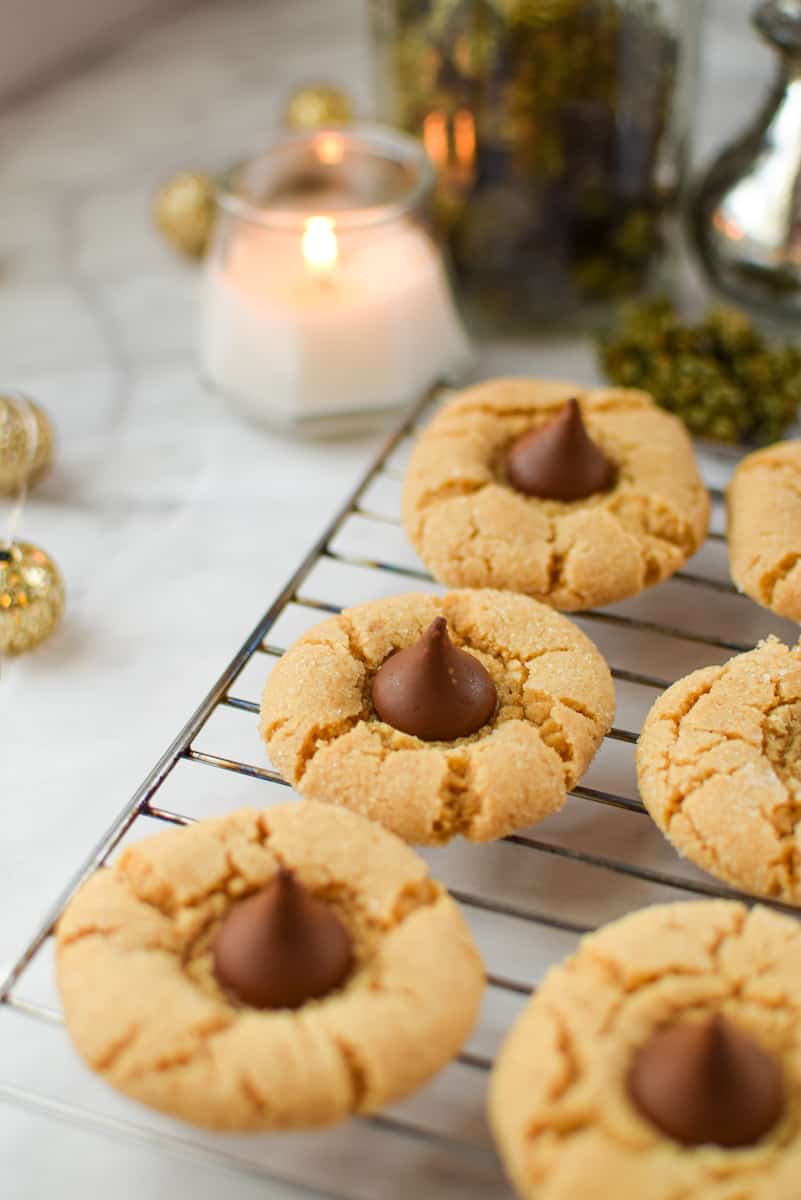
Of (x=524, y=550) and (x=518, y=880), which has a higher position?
(x=524, y=550)

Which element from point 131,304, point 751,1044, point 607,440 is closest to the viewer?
point 751,1044

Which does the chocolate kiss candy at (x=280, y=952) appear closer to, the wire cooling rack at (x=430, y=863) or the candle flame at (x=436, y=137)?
the wire cooling rack at (x=430, y=863)

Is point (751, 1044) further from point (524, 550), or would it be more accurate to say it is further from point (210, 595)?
point (210, 595)

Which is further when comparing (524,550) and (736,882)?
(524,550)

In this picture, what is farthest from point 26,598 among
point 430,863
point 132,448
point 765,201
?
point 765,201

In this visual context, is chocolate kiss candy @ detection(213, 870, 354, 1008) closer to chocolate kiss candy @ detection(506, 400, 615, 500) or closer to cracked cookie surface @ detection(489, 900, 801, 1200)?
cracked cookie surface @ detection(489, 900, 801, 1200)

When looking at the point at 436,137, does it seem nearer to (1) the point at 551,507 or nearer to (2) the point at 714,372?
(2) the point at 714,372

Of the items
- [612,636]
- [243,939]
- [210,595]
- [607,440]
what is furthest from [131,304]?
[243,939]
